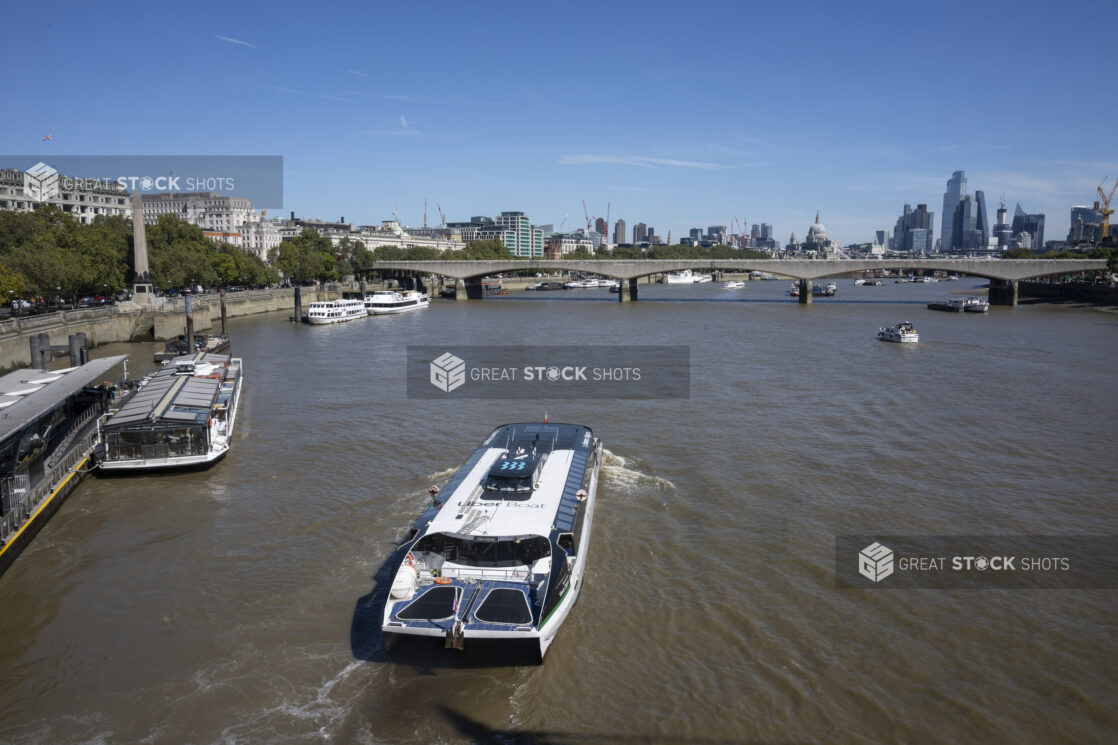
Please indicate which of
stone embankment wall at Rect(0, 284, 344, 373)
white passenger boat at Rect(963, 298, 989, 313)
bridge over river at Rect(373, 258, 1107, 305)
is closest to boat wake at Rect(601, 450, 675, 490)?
stone embankment wall at Rect(0, 284, 344, 373)

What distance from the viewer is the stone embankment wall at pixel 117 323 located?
33969 millimetres

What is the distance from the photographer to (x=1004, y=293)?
269 ft

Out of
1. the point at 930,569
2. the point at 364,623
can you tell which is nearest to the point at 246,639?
the point at 364,623

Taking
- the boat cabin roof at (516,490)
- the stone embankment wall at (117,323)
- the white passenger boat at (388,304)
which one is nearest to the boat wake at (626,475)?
the boat cabin roof at (516,490)

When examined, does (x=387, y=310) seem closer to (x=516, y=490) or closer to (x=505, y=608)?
(x=516, y=490)

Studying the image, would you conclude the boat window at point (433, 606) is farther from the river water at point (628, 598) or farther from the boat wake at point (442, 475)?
the boat wake at point (442, 475)

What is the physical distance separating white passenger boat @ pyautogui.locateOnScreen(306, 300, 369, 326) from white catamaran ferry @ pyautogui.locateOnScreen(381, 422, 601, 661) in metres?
49.2

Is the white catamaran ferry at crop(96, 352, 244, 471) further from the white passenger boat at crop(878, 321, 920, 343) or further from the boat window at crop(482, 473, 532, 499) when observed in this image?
the white passenger boat at crop(878, 321, 920, 343)

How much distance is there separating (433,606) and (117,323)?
4436cm

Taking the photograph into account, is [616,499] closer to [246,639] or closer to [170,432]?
[246,639]

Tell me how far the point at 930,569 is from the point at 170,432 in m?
16.7

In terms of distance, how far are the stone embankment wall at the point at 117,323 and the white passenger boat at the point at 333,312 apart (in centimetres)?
701

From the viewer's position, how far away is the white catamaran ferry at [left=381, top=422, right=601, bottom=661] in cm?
967

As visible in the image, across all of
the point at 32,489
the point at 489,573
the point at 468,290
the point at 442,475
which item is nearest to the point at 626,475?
the point at 442,475
